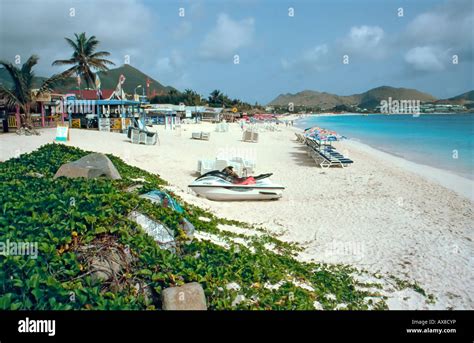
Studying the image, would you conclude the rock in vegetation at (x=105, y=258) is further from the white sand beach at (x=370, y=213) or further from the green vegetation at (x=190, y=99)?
the green vegetation at (x=190, y=99)

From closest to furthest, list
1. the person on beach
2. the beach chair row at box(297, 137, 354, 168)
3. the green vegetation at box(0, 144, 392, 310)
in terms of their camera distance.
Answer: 1. the green vegetation at box(0, 144, 392, 310)
2. the person on beach
3. the beach chair row at box(297, 137, 354, 168)

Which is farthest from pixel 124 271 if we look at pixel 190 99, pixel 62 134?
pixel 190 99

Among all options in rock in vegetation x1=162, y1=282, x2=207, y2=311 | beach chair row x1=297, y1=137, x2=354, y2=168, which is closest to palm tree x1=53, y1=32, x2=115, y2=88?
beach chair row x1=297, y1=137, x2=354, y2=168

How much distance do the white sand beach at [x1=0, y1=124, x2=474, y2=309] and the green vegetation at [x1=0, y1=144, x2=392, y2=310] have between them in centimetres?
109

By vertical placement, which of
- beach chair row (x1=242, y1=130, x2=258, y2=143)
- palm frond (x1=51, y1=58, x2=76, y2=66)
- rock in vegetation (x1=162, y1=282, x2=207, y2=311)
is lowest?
rock in vegetation (x1=162, y1=282, x2=207, y2=311)

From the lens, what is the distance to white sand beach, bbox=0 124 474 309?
19.4 ft

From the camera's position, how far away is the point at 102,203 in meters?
4.73

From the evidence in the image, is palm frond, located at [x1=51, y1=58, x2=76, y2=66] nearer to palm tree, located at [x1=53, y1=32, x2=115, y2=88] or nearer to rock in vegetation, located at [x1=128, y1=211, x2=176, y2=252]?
palm tree, located at [x1=53, y1=32, x2=115, y2=88]

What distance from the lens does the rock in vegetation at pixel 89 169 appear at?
7113 millimetres

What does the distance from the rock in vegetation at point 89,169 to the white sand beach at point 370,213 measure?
2.13 metres

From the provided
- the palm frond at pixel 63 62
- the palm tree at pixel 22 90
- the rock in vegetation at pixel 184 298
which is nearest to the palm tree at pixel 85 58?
the palm frond at pixel 63 62

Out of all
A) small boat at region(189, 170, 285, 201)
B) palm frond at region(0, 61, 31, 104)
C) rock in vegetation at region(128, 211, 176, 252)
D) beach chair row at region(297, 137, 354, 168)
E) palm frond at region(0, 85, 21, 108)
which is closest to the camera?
rock in vegetation at region(128, 211, 176, 252)
